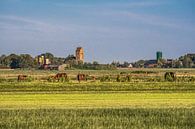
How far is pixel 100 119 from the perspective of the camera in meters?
25.2

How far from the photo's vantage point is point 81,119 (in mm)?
25172

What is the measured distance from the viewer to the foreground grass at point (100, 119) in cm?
2280

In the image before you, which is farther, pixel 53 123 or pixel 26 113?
pixel 26 113

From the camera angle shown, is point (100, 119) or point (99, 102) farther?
point (99, 102)

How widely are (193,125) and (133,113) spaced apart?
548cm

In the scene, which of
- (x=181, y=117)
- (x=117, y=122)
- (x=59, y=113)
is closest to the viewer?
(x=117, y=122)

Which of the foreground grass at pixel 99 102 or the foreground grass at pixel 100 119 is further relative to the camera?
the foreground grass at pixel 99 102

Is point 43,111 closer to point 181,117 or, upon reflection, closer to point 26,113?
point 26,113

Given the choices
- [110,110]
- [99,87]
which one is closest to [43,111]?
[110,110]

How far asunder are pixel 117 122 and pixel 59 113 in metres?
4.95

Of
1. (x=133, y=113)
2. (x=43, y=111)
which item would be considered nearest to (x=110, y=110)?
(x=133, y=113)

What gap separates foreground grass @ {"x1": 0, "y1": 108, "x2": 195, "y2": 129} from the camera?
74.8 ft

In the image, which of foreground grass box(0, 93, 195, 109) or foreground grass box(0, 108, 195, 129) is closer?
foreground grass box(0, 108, 195, 129)

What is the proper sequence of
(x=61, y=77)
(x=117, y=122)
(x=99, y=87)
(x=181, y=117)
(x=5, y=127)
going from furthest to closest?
(x=61, y=77) → (x=99, y=87) → (x=181, y=117) → (x=117, y=122) → (x=5, y=127)
